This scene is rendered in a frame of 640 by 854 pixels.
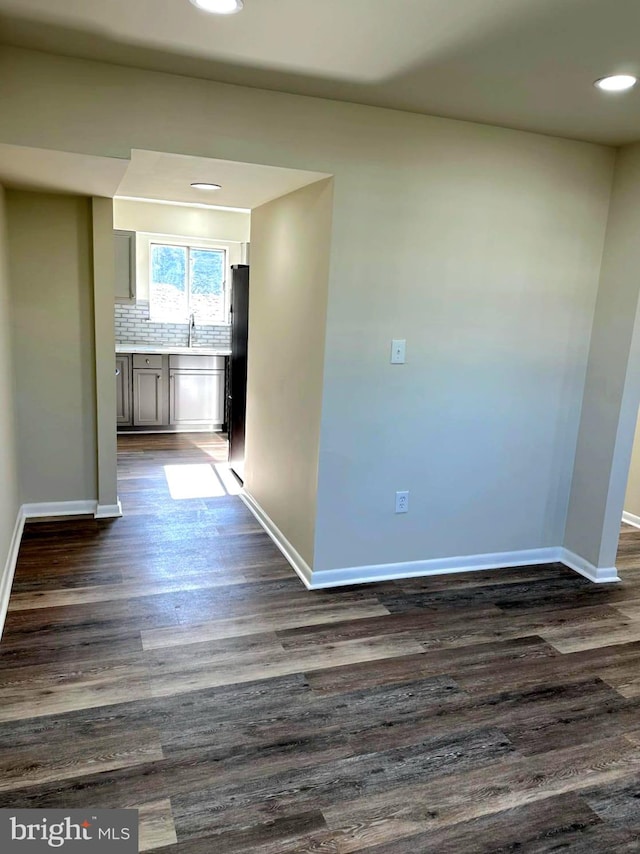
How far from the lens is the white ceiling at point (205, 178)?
260cm

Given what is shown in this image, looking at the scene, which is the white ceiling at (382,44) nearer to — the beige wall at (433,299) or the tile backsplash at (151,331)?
the beige wall at (433,299)

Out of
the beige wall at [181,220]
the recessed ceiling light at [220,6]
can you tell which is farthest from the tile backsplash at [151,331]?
the recessed ceiling light at [220,6]

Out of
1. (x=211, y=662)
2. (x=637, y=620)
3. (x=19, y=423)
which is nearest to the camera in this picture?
(x=211, y=662)

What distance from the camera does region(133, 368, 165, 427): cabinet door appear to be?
629cm

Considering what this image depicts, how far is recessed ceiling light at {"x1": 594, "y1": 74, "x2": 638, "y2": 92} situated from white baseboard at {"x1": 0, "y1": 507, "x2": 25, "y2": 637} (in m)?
3.25

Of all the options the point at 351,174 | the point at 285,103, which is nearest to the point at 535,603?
the point at 351,174

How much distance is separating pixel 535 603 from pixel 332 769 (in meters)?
1.61

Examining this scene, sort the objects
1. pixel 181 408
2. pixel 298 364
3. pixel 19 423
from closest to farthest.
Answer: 1. pixel 298 364
2. pixel 19 423
3. pixel 181 408

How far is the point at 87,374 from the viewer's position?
3877 mm

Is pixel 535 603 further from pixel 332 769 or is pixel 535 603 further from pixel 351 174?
pixel 351 174

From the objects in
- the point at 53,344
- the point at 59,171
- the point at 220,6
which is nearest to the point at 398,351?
the point at 220,6

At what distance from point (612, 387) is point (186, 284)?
5028 millimetres

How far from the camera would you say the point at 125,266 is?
6219mm

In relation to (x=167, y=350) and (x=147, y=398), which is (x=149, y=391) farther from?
(x=167, y=350)
